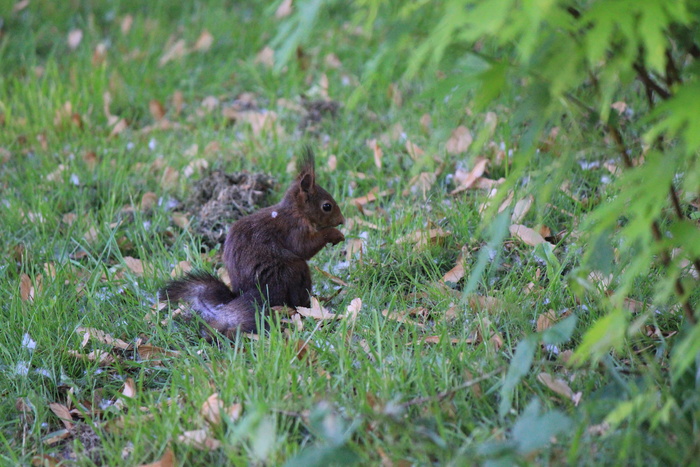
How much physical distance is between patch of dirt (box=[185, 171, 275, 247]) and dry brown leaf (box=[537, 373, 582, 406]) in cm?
185

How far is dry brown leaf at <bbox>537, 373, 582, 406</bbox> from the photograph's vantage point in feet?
7.19

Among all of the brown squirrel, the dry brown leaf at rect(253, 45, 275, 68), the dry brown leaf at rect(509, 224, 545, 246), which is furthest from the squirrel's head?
the dry brown leaf at rect(253, 45, 275, 68)

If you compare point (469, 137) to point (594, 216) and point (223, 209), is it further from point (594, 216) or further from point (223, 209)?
point (594, 216)

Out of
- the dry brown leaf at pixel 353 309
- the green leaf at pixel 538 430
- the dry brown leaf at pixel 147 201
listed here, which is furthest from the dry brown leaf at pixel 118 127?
the green leaf at pixel 538 430

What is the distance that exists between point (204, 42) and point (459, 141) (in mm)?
2380

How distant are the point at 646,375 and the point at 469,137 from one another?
7.17 ft

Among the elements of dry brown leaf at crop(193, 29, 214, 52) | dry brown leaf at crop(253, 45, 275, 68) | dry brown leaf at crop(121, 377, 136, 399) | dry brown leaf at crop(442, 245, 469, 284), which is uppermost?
dry brown leaf at crop(193, 29, 214, 52)

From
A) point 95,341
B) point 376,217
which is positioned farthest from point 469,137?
point 95,341

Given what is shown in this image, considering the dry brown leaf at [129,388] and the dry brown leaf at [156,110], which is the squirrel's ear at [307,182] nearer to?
the dry brown leaf at [129,388]

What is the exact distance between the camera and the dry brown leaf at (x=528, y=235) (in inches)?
122

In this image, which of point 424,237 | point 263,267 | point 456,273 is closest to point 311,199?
point 263,267

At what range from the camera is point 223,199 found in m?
3.75

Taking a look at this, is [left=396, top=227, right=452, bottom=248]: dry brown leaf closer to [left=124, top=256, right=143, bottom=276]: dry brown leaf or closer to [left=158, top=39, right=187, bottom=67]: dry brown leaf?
[left=124, top=256, right=143, bottom=276]: dry brown leaf

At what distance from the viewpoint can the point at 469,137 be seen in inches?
159
